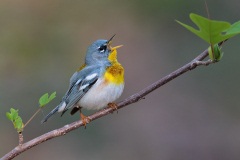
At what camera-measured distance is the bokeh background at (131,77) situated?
6480 millimetres

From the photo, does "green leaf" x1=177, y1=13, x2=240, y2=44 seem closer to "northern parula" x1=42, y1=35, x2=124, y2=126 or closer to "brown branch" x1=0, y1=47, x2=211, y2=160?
"brown branch" x1=0, y1=47, x2=211, y2=160

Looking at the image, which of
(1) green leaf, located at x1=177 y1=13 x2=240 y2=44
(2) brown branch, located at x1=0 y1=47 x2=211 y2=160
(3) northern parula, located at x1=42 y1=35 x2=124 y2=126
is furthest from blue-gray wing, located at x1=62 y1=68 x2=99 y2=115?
(1) green leaf, located at x1=177 y1=13 x2=240 y2=44

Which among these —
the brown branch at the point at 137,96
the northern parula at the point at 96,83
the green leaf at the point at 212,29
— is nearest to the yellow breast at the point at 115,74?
the northern parula at the point at 96,83

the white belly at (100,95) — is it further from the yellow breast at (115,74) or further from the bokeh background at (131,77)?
the bokeh background at (131,77)

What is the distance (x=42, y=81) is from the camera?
7137 millimetres

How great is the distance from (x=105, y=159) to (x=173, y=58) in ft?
7.68

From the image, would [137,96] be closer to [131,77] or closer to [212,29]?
[212,29]

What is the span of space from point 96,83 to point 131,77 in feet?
16.6

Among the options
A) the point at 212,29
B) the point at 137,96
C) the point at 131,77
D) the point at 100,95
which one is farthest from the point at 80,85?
the point at 131,77

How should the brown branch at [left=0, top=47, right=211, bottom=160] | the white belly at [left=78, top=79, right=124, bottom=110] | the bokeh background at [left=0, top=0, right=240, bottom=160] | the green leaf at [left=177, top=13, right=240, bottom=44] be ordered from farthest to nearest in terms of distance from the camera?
the bokeh background at [left=0, top=0, right=240, bottom=160] → the white belly at [left=78, top=79, right=124, bottom=110] → the brown branch at [left=0, top=47, right=211, bottom=160] → the green leaf at [left=177, top=13, right=240, bottom=44]

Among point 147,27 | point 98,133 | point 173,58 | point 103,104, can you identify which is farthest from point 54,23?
point 103,104

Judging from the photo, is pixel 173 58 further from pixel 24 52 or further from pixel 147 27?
pixel 24 52

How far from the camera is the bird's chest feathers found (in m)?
3.08

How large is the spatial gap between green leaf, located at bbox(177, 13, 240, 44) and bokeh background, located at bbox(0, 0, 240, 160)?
466 cm
